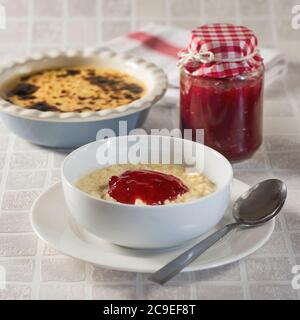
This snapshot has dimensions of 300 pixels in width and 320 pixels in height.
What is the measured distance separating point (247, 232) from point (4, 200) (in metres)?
0.46

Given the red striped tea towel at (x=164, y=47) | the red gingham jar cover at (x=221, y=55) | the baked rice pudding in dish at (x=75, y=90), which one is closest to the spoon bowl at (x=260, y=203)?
the red gingham jar cover at (x=221, y=55)

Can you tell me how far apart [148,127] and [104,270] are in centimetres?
58

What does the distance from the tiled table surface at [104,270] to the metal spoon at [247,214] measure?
0.04m

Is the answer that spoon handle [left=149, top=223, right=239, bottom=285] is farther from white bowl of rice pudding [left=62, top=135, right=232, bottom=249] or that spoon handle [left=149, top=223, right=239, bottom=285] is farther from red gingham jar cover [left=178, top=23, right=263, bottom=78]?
red gingham jar cover [left=178, top=23, right=263, bottom=78]

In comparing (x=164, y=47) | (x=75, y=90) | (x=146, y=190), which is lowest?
(x=164, y=47)

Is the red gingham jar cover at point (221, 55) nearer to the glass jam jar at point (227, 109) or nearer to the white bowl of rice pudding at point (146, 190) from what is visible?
the glass jam jar at point (227, 109)

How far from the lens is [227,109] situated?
1.58m

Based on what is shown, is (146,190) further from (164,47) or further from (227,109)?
(164,47)

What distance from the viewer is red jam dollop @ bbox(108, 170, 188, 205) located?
126 cm

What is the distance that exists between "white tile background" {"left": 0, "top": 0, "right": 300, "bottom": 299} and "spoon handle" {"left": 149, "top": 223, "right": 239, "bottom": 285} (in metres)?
0.04

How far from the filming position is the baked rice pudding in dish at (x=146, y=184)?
49.9 inches

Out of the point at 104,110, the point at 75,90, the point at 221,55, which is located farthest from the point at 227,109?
the point at 75,90

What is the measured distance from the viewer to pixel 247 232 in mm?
1309

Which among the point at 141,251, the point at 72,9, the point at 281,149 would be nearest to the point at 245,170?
the point at 281,149
